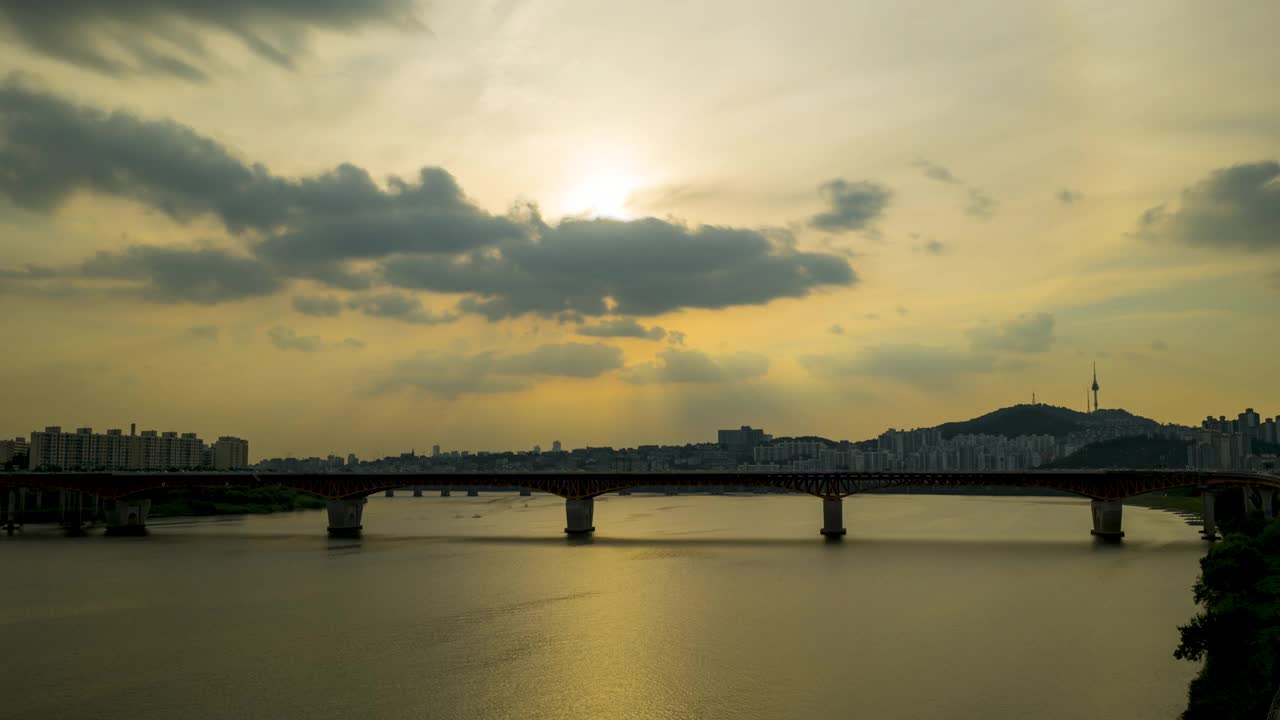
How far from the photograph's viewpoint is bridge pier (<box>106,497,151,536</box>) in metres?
112

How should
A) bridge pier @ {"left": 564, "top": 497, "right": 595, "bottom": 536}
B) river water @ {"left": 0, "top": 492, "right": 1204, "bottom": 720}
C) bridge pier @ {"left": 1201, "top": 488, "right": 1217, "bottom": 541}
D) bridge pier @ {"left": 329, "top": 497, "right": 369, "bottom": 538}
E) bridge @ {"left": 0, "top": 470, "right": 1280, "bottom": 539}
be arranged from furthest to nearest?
bridge pier @ {"left": 329, "top": 497, "right": 369, "bottom": 538} < bridge pier @ {"left": 564, "top": 497, "right": 595, "bottom": 536} < bridge @ {"left": 0, "top": 470, "right": 1280, "bottom": 539} < bridge pier @ {"left": 1201, "top": 488, "right": 1217, "bottom": 541} < river water @ {"left": 0, "top": 492, "right": 1204, "bottom": 720}

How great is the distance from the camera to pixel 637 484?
4038 inches

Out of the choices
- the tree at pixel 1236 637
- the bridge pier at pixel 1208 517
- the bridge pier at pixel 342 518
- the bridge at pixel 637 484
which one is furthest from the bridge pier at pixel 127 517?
the bridge pier at pixel 1208 517

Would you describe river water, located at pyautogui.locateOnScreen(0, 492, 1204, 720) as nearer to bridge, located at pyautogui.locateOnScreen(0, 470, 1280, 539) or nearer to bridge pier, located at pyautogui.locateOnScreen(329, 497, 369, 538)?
bridge, located at pyautogui.locateOnScreen(0, 470, 1280, 539)

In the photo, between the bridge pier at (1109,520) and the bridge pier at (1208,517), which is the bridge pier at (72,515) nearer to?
the bridge pier at (1109,520)

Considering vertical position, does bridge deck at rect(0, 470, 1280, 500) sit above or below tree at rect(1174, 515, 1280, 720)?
above

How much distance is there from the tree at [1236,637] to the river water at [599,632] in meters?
1.32

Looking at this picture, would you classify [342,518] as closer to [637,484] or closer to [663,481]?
[637,484]

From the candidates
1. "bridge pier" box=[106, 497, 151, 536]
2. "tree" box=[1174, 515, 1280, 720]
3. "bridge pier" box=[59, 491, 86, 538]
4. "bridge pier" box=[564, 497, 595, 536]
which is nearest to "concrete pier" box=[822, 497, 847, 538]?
"bridge pier" box=[564, 497, 595, 536]

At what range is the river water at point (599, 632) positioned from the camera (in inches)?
1325

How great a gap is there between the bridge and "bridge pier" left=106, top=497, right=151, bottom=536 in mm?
107

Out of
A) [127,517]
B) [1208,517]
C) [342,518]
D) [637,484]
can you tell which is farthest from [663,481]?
[127,517]

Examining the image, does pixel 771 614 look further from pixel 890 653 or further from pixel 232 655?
pixel 232 655

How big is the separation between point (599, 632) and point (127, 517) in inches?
3594
